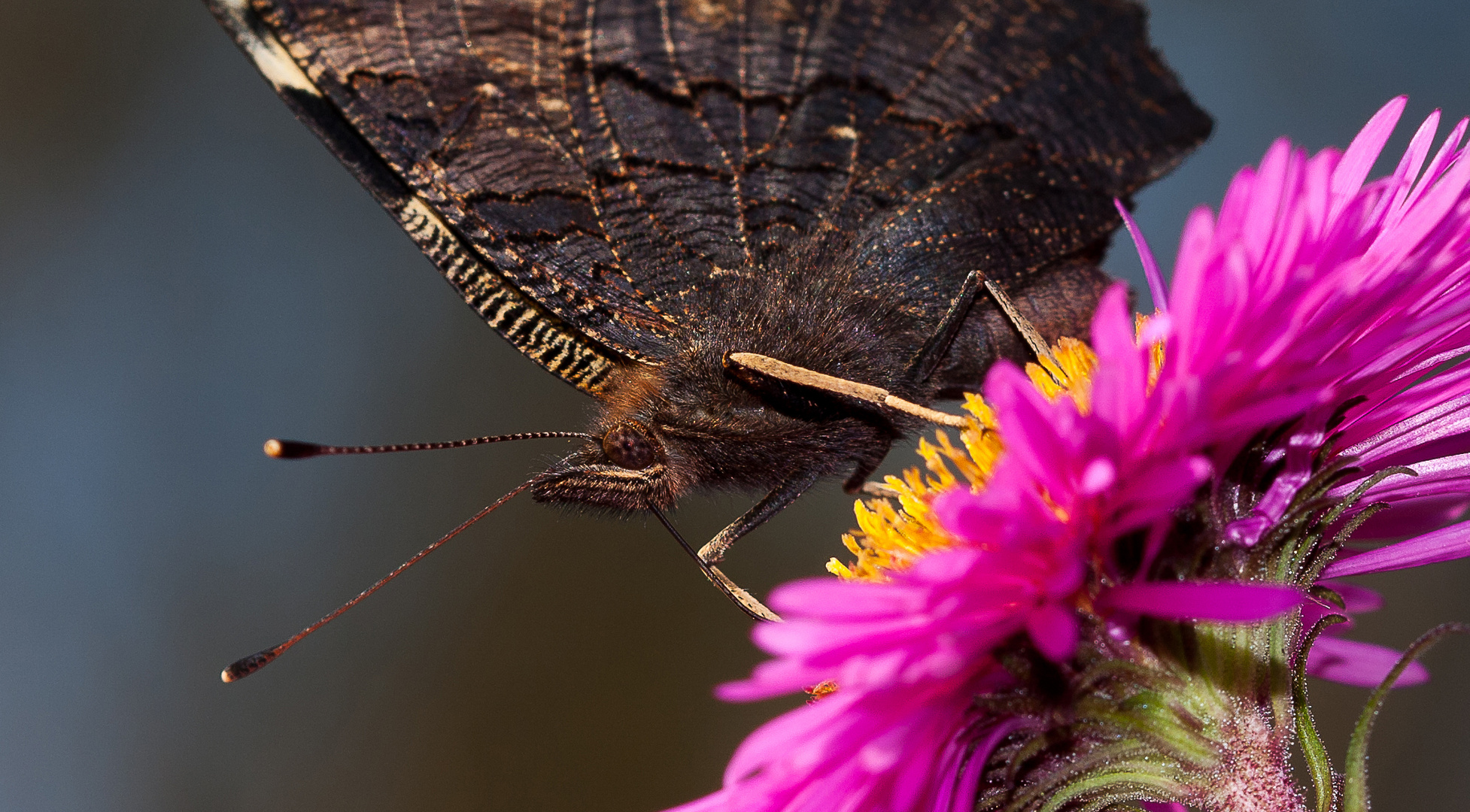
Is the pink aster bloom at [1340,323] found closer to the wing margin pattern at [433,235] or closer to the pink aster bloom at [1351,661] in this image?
the pink aster bloom at [1351,661]

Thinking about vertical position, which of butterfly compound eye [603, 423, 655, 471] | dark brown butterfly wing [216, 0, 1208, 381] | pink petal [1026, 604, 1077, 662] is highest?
dark brown butterfly wing [216, 0, 1208, 381]

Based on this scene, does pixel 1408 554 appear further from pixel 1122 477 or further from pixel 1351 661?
pixel 1122 477

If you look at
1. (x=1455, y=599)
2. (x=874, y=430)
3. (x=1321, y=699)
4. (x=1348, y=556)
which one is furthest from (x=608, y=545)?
(x=1348, y=556)

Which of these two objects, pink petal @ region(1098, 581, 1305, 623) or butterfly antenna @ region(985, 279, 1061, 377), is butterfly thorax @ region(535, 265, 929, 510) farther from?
pink petal @ region(1098, 581, 1305, 623)

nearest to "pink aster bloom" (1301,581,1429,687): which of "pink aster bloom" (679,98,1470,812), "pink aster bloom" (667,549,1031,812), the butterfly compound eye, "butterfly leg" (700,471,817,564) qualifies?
"pink aster bloom" (679,98,1470,812)

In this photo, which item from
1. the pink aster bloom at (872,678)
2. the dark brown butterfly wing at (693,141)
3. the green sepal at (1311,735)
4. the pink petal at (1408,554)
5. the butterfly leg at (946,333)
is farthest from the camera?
the dark brown butterfly wing at (693,141)

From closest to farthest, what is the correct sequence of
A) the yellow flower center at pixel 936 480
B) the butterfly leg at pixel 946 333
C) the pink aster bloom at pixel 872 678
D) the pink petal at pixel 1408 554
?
the pink aster bloom at pixel 872 678, the pink petal at pixel 1408 554, the yellow flower center at pixel 936 480, the butterfly leg at pixel 946 333

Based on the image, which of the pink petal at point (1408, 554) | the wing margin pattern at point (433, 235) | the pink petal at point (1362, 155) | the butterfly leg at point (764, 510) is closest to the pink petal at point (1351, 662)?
the pink petal at point (1408, 554)
